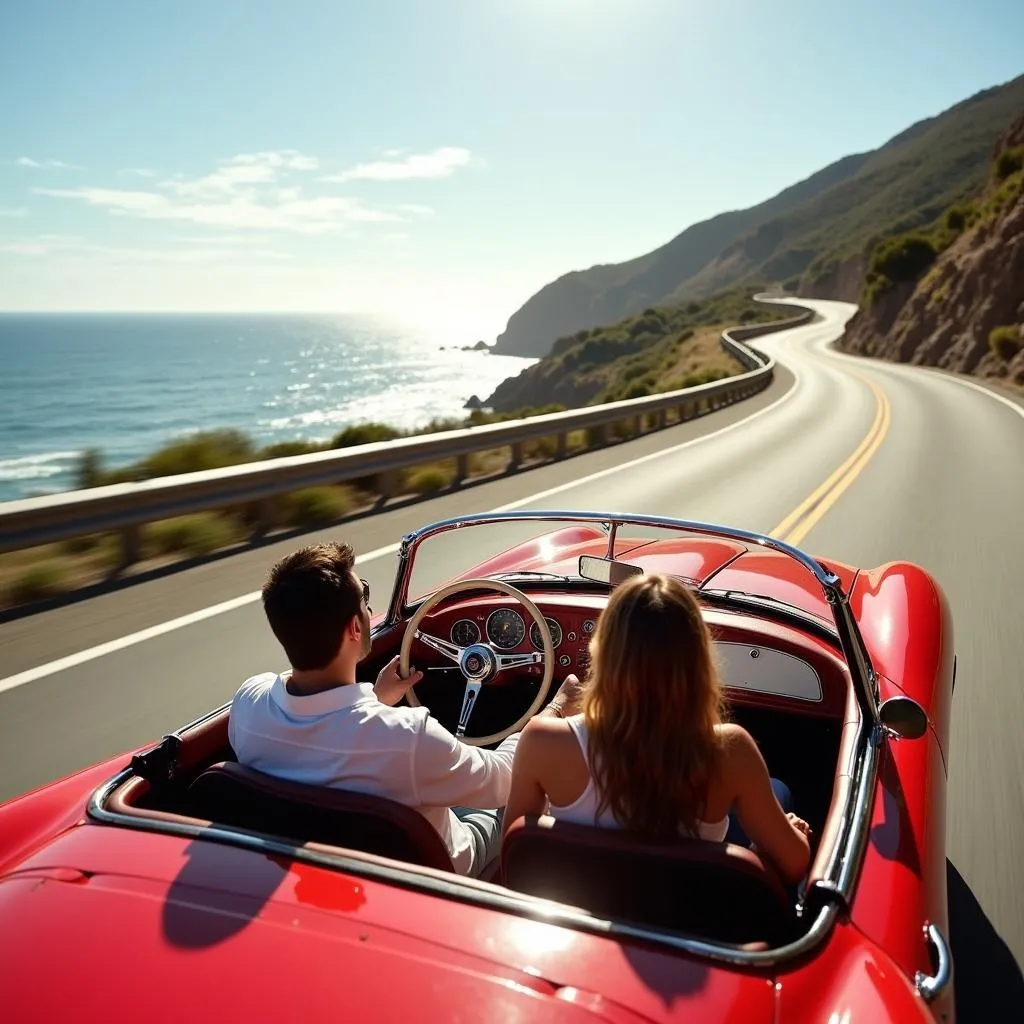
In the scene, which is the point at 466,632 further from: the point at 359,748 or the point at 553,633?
the point at 359,748

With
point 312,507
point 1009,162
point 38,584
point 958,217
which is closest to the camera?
point 38,584

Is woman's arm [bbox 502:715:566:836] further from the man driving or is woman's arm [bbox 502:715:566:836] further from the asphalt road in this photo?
the asphalt road

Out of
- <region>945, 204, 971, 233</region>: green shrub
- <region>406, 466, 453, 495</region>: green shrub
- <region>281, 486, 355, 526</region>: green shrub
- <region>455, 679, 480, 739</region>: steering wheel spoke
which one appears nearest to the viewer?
<region>455, 679, 480, 739</region>: steering wheel spoke

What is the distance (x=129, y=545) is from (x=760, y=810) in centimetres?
717

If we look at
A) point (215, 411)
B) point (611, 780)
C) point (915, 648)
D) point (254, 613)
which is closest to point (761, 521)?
point (254, 613)

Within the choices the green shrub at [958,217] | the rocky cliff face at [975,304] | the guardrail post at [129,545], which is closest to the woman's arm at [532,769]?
the guardrail post at [129,545]

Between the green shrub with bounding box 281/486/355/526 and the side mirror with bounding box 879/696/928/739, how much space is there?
308 inches

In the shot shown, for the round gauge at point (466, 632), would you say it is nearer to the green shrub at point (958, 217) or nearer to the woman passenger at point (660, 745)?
the woman passenger at point (660, 745)

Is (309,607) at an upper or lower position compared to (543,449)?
upper

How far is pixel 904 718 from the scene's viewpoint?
8.63 ft

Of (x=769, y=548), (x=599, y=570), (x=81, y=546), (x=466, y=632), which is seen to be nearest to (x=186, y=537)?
(x=81, y=546)

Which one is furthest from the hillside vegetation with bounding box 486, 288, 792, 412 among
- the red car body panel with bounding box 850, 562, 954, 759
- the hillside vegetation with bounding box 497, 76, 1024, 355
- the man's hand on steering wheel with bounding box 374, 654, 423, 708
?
the man's hand on steering wheel with bounding box 374, 654, 423, 708

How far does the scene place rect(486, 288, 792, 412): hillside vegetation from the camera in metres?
51.2

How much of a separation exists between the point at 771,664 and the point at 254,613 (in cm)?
429
